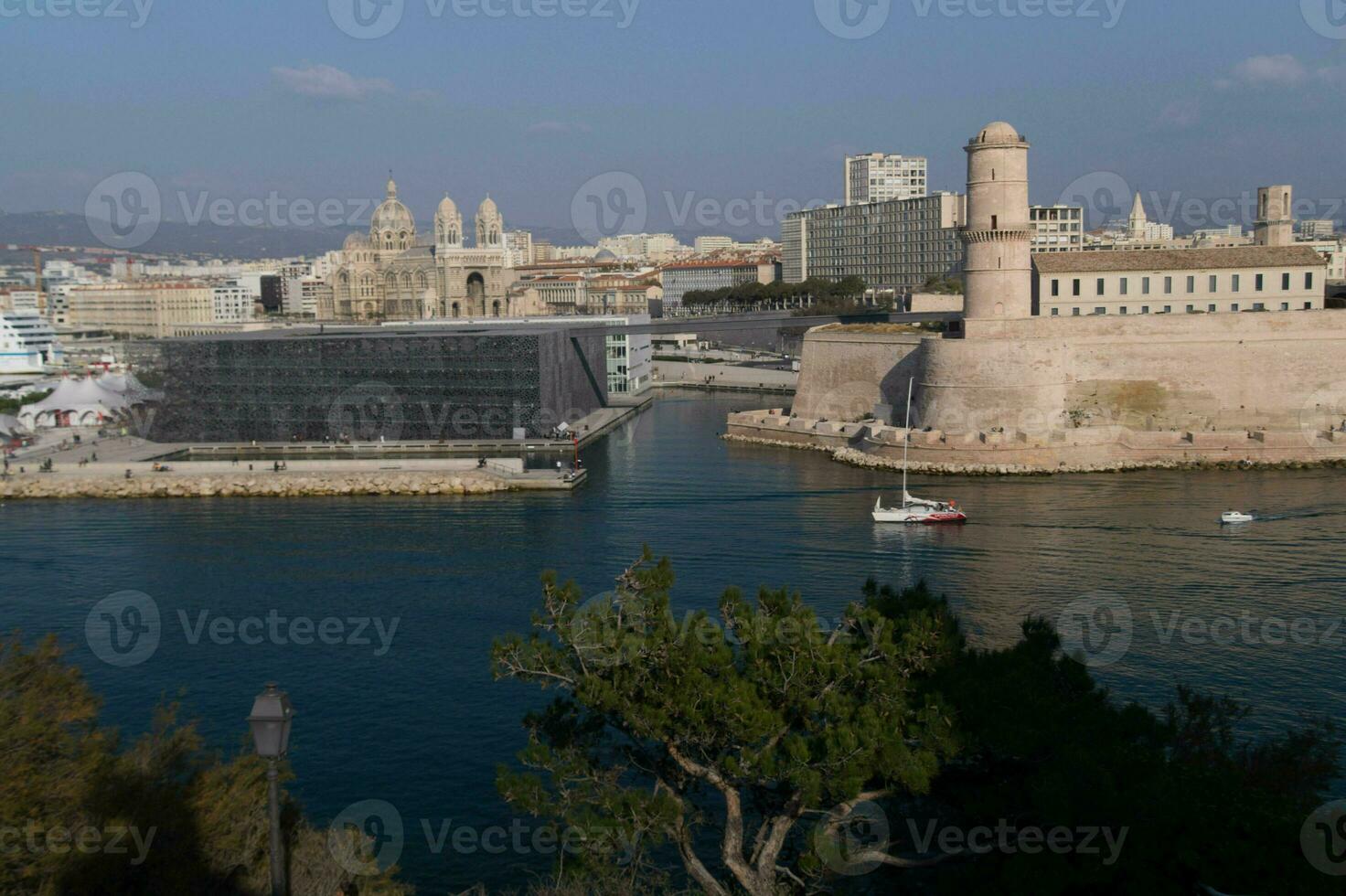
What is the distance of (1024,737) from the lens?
220 inches

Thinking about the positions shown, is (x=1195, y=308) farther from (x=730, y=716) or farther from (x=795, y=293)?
(x=795, y=293)

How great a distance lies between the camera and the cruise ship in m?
46.0

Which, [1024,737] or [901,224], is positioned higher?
[901,224]

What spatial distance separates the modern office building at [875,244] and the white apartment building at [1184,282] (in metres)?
23.7

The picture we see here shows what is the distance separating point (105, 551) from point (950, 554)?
34.2 feet

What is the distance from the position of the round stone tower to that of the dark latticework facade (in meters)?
8.36

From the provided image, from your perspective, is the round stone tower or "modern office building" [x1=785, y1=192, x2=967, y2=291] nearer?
the round stone tower

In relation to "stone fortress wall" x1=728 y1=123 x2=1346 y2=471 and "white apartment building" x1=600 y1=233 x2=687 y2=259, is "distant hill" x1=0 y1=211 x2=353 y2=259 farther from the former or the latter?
"stone fortress wall" x1=728 y1=123 x2=1346 y2=471

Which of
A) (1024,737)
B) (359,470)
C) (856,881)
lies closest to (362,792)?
(856,881)

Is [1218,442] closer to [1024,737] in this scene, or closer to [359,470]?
[359,470]

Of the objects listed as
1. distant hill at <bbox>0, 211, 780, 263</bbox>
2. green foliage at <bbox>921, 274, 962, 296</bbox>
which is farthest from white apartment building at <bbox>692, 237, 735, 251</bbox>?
green foliage at <bbox>921, 274, 962, 296</bbox>

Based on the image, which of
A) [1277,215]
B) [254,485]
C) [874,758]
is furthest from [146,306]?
[874,758]

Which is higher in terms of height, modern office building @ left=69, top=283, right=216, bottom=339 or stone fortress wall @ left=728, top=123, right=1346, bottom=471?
modern office building @ left=69, top=283, right=216, bottom=339

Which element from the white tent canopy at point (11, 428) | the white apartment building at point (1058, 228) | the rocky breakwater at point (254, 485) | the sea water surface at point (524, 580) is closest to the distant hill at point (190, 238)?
the white apartment building at point (1058, 228)
